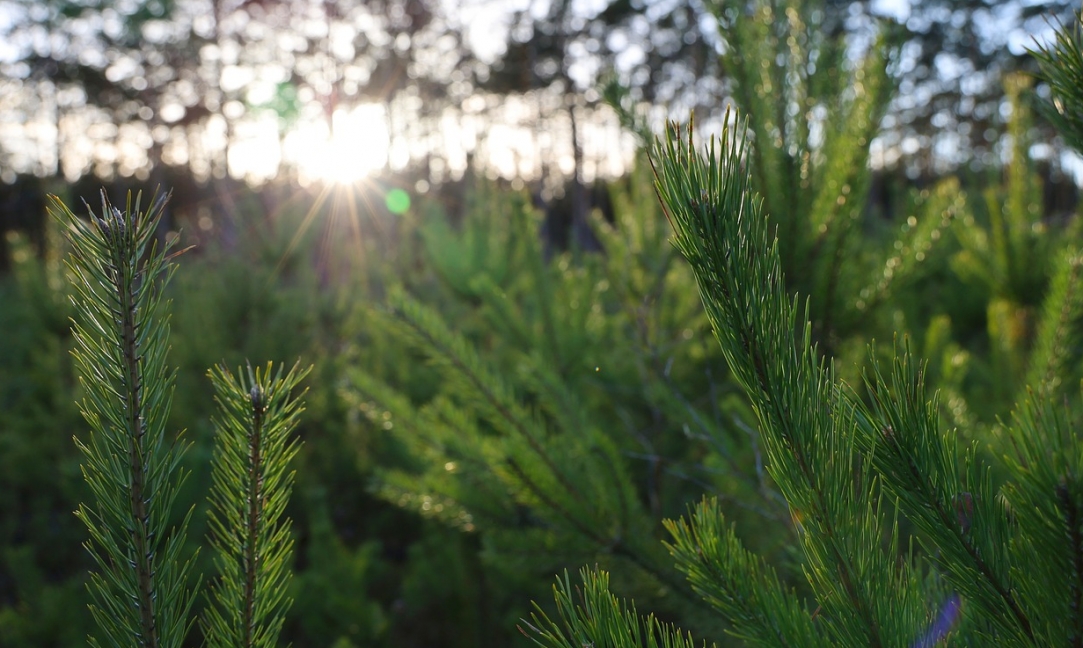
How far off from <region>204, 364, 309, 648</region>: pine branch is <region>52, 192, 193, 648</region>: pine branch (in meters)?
0.05

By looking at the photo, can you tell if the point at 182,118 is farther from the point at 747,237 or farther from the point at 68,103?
the point at 747,237

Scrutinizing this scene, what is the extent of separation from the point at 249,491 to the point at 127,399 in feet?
0.52

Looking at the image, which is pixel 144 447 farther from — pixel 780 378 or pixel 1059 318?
pixel 1059 318

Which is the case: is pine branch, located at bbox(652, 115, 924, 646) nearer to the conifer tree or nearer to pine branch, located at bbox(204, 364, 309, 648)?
the conifer tree

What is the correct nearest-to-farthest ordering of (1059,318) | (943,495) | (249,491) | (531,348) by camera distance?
(943,495), (249,491), (1059,318), (531,348)

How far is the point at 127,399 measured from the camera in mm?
665

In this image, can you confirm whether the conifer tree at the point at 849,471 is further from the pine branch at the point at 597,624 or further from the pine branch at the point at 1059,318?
the pine branch at the point at 1059,318

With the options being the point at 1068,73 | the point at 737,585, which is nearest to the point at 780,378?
the point at 737,585

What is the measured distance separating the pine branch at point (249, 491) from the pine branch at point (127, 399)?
0.05 m

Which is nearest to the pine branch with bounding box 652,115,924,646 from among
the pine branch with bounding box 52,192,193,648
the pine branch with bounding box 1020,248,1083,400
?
the pine branch with bounding box 52,192,193,648

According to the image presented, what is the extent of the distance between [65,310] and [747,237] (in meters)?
5.45

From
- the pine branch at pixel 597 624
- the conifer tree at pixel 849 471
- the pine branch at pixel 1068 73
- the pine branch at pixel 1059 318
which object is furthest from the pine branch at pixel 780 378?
the pine branch at pixel 1059 318

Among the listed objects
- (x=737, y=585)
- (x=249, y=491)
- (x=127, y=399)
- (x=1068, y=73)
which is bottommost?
(x=737, y=585)

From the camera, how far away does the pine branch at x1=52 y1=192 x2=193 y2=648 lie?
64 centimetres
